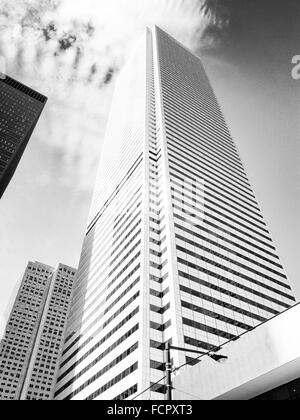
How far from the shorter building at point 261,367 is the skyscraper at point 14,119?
135 meters

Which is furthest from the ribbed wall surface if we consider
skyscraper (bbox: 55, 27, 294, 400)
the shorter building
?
the shorter building

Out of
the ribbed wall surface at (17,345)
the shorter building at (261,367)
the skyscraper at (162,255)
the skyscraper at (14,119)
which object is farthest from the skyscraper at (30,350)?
the shorter building at (261,367)

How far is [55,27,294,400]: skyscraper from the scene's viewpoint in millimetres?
60562

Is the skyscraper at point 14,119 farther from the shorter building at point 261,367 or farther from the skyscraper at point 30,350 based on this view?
the shorter building at point 261,367

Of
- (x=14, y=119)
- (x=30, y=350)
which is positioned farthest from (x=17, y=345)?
(x=14, y=119)

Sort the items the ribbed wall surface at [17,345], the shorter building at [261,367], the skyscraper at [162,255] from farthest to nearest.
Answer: the ribbed wall surface at [17,345] → the skyscraper at [162,255] → the shorter building at [261,367]

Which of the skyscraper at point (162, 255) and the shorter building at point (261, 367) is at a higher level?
the skyscraper at point (162, 255)

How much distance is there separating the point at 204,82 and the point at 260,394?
15941cm

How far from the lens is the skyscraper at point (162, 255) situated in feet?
199

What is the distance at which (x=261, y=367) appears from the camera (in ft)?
48.9

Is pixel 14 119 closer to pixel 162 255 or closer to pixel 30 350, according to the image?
pixel 162 255
